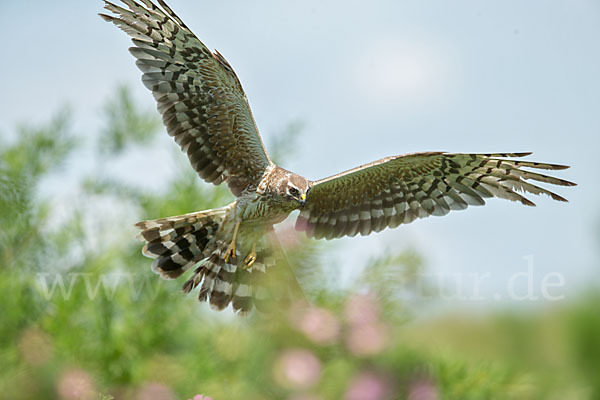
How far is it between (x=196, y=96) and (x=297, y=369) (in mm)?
1333

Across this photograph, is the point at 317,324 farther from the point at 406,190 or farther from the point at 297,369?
the point at 406,190

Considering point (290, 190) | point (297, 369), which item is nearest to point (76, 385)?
point (297, 369)

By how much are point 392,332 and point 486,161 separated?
114 cm

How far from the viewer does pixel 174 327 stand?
3.31 meters

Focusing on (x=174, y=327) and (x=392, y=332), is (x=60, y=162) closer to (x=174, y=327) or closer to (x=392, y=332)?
(x=174, y=327)

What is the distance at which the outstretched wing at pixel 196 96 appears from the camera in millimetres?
2396

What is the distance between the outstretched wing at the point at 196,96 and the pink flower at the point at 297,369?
2.85ft

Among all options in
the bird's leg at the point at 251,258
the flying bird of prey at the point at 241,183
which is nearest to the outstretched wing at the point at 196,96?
the flying bird of prey at the point at 241,183

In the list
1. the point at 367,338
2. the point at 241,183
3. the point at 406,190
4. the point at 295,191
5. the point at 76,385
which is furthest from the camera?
the point at 367,338

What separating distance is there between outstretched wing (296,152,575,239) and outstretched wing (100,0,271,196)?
351 millimetres

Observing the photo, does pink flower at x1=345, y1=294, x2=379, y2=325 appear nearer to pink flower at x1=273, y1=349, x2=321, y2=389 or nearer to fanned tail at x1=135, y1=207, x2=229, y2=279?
pink flower at x1=273, y1=349, x2=321, y2=389

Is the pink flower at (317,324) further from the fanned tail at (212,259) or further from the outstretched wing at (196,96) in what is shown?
the outstretched wing at (196,96)

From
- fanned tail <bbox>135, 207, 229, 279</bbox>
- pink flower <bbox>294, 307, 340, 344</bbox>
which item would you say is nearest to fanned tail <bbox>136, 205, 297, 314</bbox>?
fanned tail <bbox>135, 207, 229, 279</bbox>

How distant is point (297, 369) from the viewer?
2.93m
